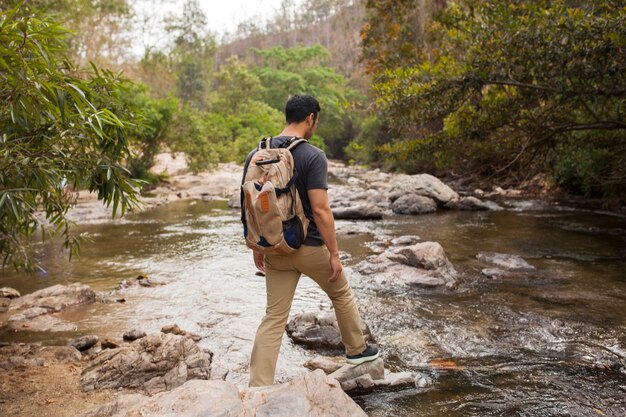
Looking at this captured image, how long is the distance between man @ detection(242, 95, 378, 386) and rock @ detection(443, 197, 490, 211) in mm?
11708

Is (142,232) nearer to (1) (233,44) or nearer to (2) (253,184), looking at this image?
(2) (253,184)

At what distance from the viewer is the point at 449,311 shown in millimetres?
5598

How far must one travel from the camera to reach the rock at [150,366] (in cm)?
376

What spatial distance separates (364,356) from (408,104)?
6.69m

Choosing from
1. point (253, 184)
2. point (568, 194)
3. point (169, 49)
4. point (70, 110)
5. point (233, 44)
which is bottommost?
point (568, 194)

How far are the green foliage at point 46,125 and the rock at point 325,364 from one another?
1957mm

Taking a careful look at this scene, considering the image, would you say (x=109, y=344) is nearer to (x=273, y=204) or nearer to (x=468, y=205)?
(x=273, y=204)

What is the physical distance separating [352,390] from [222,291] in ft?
11.6

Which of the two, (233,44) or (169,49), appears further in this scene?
(233,44)

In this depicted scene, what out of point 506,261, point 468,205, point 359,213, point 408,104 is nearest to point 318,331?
point 506,261

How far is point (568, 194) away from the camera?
16.7 m

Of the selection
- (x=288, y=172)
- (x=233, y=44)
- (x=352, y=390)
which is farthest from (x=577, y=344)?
(x=233, y=44)

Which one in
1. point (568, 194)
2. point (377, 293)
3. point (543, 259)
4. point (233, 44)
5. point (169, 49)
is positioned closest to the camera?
point (377, 293)

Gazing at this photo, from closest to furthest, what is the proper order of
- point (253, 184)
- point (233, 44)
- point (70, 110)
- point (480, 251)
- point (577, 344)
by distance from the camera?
point (253, 184), point (70, 110), point (577, 344), point (480, 251), point (233, 44)
